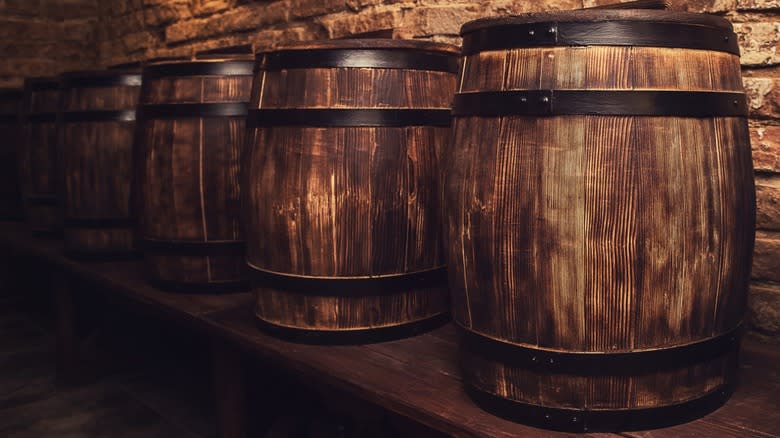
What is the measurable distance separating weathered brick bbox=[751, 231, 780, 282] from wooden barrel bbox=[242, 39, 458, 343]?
879mm

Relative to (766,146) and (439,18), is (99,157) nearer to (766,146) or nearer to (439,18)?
(439,18)

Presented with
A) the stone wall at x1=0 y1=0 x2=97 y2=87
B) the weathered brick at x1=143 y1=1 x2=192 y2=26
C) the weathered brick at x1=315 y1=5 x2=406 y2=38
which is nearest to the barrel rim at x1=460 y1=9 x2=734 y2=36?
the weathered brick at x1=315 y1=5 x2=406 y2=38

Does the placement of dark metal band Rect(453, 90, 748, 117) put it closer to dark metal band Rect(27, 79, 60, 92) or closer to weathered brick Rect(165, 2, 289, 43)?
weathered brick Rect(165, 2, 289, 43)

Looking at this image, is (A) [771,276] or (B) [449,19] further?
(B) [449,19]

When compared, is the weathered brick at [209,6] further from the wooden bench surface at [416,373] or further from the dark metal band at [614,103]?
the dark metal band at [614,103]

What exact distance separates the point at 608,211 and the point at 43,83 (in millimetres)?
3751

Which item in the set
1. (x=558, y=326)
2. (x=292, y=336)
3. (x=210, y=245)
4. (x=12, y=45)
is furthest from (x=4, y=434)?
(x=12, y=45)

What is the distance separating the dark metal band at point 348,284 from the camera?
219 centimetres

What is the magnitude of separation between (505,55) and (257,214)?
0.97 m

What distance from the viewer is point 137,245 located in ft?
10.2

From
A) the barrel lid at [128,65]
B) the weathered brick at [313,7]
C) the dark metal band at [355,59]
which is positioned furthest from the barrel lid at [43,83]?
the dark metal band at [355,59]

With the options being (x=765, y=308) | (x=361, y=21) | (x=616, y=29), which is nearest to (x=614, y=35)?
(x=616, y=29)

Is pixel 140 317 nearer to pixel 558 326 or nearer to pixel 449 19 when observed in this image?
pixel 449 19

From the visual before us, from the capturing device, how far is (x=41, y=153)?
4.41 metres
